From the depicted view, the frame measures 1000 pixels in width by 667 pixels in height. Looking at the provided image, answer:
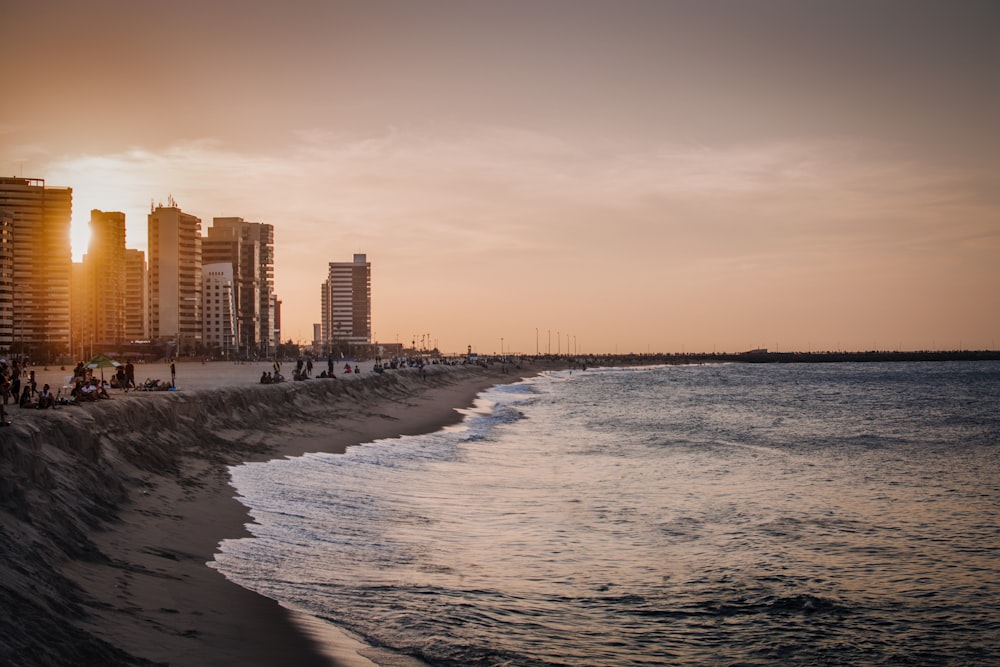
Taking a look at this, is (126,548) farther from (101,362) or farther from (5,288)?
(5,288)

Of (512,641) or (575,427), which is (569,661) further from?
(575,427)

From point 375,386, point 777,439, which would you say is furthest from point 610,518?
point 375,386

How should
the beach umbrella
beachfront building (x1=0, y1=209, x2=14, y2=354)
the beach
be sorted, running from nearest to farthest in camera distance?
the beach < the beach umbrella < beachfront building (x1=0, y1=209, x2=14, y2=354)

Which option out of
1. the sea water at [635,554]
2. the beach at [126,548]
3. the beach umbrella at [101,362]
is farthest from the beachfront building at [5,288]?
the beach at [126,548]

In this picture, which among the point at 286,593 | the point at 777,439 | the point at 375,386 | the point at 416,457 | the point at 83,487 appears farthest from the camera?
the point at 375,386

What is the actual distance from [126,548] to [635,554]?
9.60 meters

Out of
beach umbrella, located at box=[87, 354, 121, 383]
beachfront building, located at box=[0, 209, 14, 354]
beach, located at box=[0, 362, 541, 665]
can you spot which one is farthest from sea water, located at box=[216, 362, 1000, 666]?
beachfront building, located at box=[0, 209, 14, 354]

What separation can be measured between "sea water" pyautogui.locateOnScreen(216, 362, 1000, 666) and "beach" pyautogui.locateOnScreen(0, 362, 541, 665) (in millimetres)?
907

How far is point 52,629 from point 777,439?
126 feet

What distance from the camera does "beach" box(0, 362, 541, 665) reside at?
953 centimetres

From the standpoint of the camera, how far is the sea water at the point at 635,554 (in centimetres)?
1159

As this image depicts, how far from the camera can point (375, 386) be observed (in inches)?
2840

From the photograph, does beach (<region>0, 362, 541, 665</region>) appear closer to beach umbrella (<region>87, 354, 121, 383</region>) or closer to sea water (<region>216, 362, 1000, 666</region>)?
sea water (<region>216, 362, 1000, 666</region>)

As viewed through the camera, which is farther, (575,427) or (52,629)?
(575,427)
